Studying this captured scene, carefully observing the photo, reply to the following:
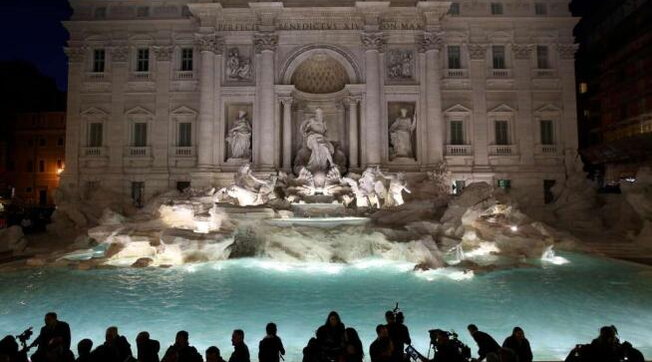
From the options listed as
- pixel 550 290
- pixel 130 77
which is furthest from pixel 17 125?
pixel 550 290

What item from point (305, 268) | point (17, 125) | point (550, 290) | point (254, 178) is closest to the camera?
point (550, 290)

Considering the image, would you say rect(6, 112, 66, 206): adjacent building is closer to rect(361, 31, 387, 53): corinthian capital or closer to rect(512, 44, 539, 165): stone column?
rect(361, 31, 387, 53): corinthian capital

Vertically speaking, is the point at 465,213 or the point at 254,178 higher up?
the point at 254,178

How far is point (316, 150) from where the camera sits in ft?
67.4

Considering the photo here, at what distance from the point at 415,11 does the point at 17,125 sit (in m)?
36.8

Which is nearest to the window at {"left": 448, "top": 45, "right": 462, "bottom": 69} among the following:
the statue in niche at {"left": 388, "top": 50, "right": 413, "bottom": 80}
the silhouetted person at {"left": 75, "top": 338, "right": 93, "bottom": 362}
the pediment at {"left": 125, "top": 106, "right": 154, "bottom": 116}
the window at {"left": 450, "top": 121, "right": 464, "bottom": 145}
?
the statue in niche at {"left": 388, "top": 50, "right": 413, "bottom": 80}

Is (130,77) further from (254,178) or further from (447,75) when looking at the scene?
(447,75)

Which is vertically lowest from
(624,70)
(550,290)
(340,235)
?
(550,290)

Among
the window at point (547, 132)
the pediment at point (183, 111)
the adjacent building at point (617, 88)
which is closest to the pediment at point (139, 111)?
the pediment at point (183, 111)

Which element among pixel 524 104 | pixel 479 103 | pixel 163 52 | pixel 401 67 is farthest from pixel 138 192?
pixel 524 104

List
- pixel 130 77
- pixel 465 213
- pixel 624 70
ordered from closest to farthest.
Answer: pixel 465 213 → pixel 130 77 → pixel 624 70

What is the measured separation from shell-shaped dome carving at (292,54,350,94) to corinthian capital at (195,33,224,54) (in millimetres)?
4406

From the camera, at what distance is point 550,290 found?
29.2ft

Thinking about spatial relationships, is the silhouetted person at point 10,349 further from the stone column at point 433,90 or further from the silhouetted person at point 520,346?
the stone column at point 433,90
